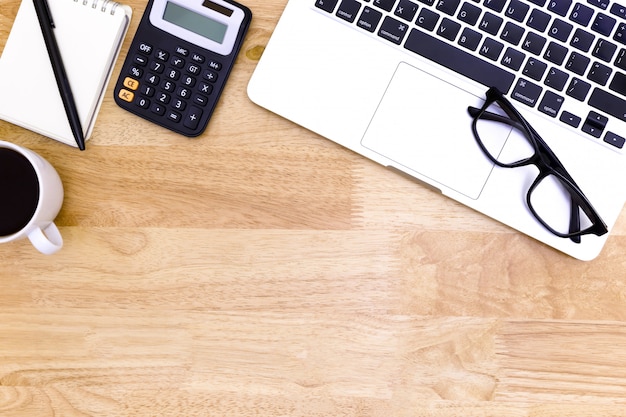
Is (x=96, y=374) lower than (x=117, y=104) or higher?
lower

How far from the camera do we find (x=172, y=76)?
605mm

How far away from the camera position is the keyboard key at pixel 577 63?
1.86ft

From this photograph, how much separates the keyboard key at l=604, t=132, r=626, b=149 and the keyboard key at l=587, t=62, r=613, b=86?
0.05 metres

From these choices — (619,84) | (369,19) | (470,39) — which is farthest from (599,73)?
(369,19)

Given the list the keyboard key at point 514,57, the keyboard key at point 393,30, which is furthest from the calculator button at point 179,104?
the keyboard key at point 514,57

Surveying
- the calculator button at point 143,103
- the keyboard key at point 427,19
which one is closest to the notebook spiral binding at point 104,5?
the calculator button at point 143,103

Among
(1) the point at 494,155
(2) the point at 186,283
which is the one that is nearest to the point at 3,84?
(2) the point at 186,283

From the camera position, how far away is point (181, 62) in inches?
23.8

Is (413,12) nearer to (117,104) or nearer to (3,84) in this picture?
(117,104)

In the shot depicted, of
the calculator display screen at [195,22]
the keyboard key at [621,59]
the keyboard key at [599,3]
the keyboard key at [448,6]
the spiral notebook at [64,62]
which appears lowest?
the spiral notebook at [64,62]

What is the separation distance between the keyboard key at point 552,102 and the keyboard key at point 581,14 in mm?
77

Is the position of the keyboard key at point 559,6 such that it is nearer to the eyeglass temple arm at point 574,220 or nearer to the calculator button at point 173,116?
the eyeglass temple arm at point 574,220

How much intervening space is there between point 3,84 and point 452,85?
1.58 feet

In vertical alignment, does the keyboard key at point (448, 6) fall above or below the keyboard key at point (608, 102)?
above
